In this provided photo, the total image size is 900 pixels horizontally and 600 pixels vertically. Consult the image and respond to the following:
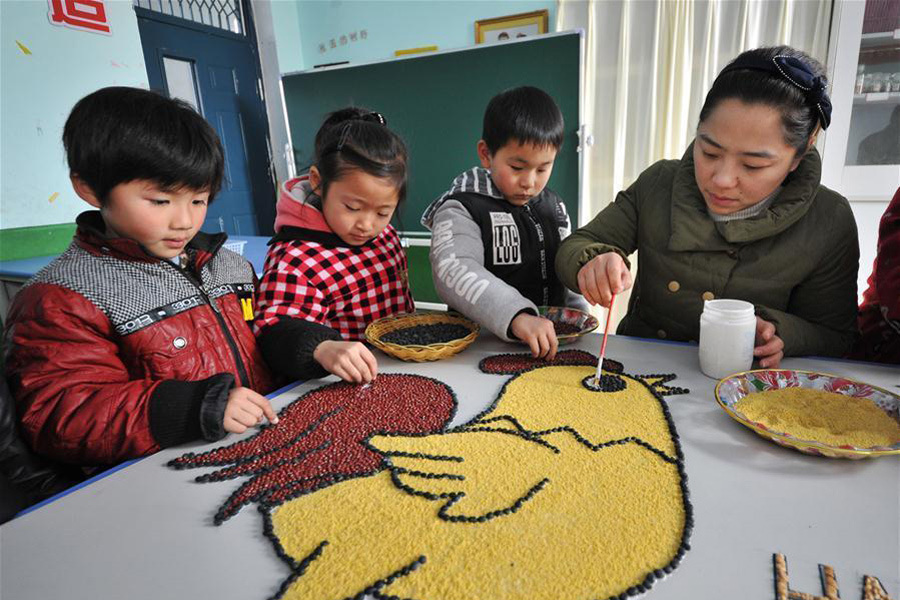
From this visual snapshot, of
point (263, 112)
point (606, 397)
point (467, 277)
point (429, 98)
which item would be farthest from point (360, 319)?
point (263, 112)

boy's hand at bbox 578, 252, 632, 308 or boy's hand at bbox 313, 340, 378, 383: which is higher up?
boy's hand at bbox 578, 252, 632, 308

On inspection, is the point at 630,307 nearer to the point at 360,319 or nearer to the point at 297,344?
the point at 360,319

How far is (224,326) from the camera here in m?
0.95

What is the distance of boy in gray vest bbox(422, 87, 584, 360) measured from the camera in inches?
44.6

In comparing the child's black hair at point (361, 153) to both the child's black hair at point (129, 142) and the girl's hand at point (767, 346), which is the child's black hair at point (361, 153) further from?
the girl's hand at point (767, 346)

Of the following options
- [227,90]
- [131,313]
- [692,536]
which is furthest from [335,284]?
[227,90]

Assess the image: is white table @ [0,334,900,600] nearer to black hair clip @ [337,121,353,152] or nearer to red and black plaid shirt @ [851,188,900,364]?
red and black plaid shirt @ [851,188,900,364]

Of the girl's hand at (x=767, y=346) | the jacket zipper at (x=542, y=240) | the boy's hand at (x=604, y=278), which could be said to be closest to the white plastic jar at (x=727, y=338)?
the girl's hand at (x=767, y=346)

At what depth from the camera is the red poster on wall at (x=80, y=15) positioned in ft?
8.45

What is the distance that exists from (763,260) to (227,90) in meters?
4.05

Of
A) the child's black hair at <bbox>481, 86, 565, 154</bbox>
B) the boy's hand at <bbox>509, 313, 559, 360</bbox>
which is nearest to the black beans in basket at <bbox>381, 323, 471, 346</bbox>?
the boy's hand at <bbox>509, 313, 559, 360</bbox>

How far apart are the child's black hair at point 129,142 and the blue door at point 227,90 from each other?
2.91 m

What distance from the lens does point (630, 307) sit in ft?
4.12

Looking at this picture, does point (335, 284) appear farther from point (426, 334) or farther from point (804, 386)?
point (804, 386)
